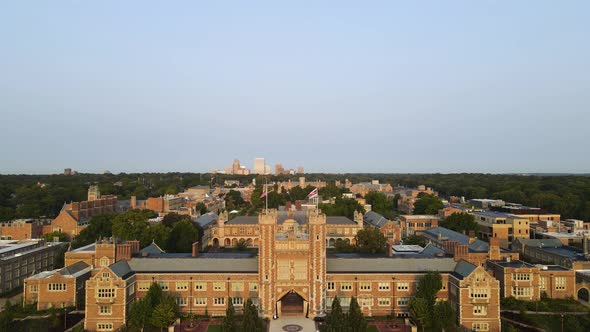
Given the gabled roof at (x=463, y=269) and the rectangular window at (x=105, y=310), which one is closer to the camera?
the rectangular window at (x=105, y=310)

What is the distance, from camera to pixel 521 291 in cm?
5431

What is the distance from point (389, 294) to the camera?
52.3 meters

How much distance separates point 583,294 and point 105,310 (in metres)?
57.7

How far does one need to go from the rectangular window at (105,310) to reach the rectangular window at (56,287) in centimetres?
938

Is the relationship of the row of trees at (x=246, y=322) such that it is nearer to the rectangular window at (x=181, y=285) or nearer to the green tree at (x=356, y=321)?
the green tree at (x=356, y=321)

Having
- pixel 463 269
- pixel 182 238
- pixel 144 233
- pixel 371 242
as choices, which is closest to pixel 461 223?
pixel 371 242

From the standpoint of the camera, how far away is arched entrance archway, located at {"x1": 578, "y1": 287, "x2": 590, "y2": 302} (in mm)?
57775

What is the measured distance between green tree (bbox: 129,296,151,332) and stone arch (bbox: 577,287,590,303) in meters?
52.6

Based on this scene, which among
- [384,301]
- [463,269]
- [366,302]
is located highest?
[463,269]

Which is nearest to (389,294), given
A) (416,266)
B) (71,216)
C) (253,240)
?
(416,266)

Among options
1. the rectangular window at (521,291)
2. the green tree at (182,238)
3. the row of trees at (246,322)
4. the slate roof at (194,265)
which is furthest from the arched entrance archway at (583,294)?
the green tree at (182,238)

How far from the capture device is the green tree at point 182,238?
261ft

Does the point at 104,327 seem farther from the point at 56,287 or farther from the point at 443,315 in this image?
the point at 443,315

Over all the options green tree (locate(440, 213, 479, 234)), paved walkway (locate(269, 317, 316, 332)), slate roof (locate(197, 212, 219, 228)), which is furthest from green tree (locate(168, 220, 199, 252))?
green tree (locate(440, 213, 479, 234))
